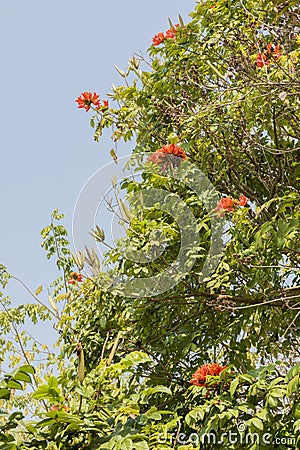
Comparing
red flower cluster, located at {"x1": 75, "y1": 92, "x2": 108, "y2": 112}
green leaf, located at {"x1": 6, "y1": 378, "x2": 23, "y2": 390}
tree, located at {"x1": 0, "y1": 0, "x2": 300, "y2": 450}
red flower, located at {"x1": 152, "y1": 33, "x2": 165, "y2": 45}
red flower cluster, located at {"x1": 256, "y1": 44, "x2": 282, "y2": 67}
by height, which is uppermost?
red flower, located at {"x1": 152, "y1": 33, "x2": 165, "y2": 45}

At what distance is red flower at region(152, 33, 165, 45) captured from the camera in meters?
4.49

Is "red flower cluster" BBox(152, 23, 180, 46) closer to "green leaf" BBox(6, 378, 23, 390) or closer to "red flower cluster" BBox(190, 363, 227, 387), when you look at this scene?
"red flower cluster" BBox(190, 363, 227, 387)

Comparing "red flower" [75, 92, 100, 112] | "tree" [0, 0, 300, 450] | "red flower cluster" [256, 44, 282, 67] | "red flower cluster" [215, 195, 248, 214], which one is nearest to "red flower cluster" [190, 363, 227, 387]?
"tree" [0, 0, 300, 450]

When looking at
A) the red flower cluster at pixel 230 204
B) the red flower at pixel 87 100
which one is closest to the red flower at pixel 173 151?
the red flower cluster at pixel 230 204

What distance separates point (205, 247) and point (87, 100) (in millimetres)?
1676

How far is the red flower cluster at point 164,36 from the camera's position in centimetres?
436

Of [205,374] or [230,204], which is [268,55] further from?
[205,374]

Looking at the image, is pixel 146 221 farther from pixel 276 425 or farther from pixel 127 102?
pixel 127 102

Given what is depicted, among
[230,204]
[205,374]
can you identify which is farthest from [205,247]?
[205,374]

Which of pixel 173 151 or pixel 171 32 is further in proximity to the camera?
pixel 171 32

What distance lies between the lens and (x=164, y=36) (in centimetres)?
448

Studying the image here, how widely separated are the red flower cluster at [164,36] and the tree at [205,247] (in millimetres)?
11

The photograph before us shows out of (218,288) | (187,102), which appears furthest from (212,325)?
(187,102)

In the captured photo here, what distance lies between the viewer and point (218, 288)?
3.93 m
